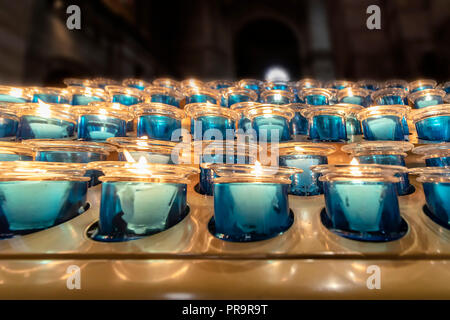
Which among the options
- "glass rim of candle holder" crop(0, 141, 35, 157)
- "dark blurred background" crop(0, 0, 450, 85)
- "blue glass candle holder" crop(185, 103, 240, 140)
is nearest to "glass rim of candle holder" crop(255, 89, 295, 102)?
"blue glass candle holder" crop(185, 103, 240, 140)

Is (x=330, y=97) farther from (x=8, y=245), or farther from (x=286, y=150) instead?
(x=8, y=245)

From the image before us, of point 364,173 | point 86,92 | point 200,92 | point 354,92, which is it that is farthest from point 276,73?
point 364,173

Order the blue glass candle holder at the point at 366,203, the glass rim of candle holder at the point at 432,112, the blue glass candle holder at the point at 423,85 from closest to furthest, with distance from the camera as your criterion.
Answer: the blue glass candle holder at the point at 366,203 → the glass rim of candle holder at the point at 432,112 → the blue glass candle holder at the point at 423,85

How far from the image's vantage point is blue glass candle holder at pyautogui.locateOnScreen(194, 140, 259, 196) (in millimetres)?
356

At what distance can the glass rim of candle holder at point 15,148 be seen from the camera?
374mm

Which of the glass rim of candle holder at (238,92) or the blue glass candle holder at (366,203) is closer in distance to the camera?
the blue glass candle holder at (366,203)

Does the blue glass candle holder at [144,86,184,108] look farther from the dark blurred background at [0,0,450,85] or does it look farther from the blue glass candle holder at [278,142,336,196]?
the dark blurred background at [0,0,450,85]

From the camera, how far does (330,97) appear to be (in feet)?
2.21

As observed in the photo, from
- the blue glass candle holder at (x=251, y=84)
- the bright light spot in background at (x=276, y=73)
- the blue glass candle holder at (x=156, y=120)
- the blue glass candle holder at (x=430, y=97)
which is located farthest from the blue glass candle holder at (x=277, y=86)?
the bright light spot in background at (x=276, y=73)

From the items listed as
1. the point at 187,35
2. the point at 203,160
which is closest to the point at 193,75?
the point at 187,35

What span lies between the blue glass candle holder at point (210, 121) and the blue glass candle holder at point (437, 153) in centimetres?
34

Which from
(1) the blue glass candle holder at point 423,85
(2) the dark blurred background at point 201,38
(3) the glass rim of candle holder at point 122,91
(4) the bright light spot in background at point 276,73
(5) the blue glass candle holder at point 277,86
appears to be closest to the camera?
(3) the glass rim of candle holder at point 122,91

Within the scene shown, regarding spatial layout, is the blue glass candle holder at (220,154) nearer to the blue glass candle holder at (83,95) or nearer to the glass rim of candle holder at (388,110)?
the glass rim of candle holder at (388,110)
